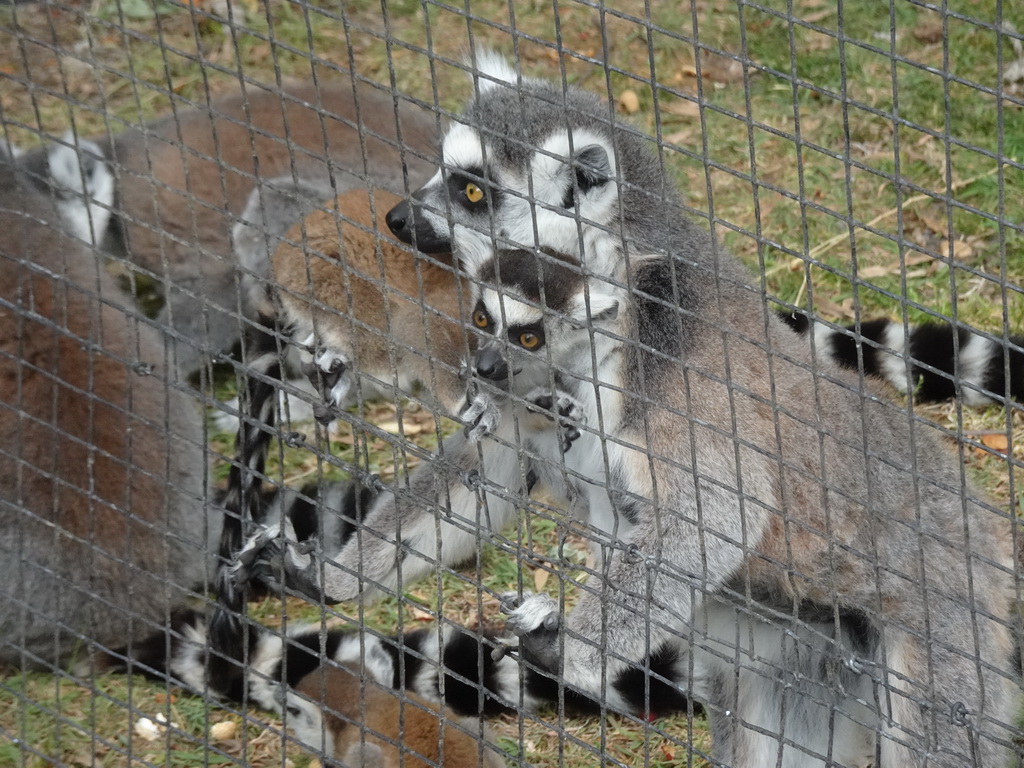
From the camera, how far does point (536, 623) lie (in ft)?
9.82

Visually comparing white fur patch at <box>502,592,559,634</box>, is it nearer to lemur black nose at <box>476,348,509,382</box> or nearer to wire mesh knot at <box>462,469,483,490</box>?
wire mesh knot at <box>462,469,483,490</box>

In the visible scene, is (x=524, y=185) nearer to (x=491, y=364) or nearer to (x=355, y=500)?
(x=491, y=364)

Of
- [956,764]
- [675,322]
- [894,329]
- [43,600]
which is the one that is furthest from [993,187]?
[43,600]

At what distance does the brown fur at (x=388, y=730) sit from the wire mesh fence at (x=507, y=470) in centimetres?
1

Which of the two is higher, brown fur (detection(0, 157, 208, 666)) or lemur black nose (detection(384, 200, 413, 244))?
lemur black nose (detection(384, 200, 413, 244))

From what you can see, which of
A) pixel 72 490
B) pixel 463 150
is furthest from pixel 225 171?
pixel 72 490

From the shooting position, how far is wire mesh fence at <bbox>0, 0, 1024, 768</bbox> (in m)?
2.69

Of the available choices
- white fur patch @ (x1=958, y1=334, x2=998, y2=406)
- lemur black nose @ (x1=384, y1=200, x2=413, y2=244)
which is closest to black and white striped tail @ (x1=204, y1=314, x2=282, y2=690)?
lemur black nose @ (x1=384, y1=200, x2=413, y2=244)

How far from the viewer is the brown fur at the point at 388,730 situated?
10.8 feet

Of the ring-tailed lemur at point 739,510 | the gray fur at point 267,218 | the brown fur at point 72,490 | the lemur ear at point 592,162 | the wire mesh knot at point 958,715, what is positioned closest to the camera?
the wire mesh knot at point 958,715

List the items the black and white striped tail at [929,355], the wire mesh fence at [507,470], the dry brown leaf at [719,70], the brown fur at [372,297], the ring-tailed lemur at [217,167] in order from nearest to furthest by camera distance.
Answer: the wire mesh fence at [507,470] → the brown fur at [372,297] → the black and white striped tail at [929,355] → the ring-tailed lemur at [217,167] → the dry brown leaf at [719,70]

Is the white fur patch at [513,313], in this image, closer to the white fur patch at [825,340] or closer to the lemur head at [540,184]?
the lemur head at [540,184]

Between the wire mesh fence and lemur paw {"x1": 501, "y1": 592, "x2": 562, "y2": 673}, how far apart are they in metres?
0.02

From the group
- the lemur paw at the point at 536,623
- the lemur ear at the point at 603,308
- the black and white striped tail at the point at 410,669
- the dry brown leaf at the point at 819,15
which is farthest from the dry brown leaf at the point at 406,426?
the dry brown leaf at the point at 819,15
